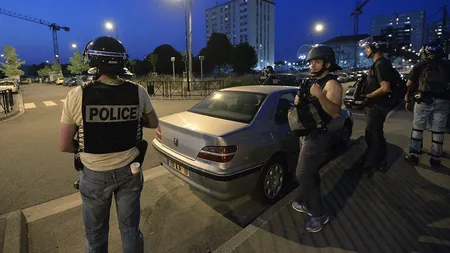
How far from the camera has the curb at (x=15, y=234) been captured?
2.53 m

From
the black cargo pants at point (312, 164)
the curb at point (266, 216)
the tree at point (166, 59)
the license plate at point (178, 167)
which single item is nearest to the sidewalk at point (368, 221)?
the curb at point (266, 216)

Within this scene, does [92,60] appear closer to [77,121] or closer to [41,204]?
[77,121]

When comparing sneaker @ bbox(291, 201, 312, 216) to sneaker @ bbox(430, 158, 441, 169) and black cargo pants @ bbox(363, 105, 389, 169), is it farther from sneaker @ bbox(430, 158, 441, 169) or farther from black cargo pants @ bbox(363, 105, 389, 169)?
sneaker @ bbox(430, 158, 441, 169)

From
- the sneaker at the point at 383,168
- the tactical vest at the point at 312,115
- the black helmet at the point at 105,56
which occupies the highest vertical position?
the black helmet at the point at 105,56

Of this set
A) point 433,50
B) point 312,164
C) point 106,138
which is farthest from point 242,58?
point 106,138

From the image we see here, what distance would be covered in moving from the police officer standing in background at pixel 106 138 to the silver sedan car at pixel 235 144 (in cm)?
106

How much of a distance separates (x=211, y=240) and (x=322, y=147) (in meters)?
1.49

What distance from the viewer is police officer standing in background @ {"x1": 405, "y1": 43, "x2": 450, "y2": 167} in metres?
4.19

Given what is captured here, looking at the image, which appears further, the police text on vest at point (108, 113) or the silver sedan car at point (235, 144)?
the silver sedan car at point (235, 144)

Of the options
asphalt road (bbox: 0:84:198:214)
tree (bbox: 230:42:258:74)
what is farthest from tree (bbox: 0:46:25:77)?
asphalt road (bbox: 0:84:198:214)

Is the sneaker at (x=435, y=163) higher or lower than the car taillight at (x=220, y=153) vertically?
lower

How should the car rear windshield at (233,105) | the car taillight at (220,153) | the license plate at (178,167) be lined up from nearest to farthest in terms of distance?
the car taillight at (220,153) → the license plate at (178,167) → the car rear windshield at (233,105)

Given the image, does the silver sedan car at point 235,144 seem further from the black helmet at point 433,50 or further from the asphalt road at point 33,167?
the black helmet at point 433,50

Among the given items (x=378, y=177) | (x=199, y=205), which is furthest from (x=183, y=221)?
(x=378, y=177)
